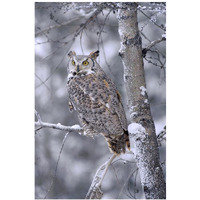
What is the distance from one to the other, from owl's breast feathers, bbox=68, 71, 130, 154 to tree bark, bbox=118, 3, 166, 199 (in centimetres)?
9

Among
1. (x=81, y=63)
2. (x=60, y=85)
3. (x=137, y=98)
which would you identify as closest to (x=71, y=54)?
(x=81, y=63)

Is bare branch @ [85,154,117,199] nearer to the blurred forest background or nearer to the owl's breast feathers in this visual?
the blurred forest background

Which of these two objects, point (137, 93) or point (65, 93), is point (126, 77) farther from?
point (65, 93)

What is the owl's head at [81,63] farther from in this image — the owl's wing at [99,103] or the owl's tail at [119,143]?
the owl's tail at [119,143]

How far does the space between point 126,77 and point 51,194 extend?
1.10 m

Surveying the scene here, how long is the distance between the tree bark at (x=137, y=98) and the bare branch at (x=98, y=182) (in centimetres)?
26

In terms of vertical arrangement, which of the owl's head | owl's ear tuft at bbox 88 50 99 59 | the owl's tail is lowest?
the owl's tail

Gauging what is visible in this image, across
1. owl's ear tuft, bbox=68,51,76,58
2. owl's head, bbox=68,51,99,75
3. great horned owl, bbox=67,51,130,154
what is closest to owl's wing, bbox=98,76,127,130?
great horned owl, bbox=67,51,130,154

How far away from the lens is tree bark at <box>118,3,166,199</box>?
2520 millimetres

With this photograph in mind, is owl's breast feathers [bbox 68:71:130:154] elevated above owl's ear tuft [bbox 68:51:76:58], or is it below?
below

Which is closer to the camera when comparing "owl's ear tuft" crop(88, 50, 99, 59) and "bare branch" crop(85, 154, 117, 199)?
"bare branch" crop(85, 154, 117, 199)

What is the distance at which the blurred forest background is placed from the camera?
2529 millimetres

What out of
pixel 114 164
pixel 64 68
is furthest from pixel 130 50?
pixel 114 164

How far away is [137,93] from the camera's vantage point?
2.56 metres
